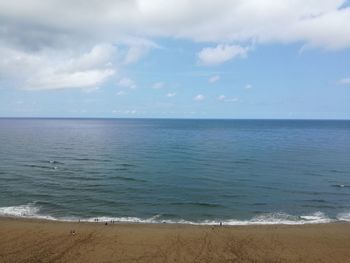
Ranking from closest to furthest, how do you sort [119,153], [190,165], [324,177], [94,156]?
1. [324,177]
2. [190,165]
3. [94,156]
4. [119,153]

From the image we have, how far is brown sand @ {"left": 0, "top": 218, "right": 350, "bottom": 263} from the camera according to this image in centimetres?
2295

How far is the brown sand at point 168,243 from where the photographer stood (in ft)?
75.3

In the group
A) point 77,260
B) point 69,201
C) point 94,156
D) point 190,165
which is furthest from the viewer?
point 94,156

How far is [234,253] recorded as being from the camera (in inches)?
938

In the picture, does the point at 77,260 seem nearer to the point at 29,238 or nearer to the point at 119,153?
the point at 29,238

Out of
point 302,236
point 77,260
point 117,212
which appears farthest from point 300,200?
point 77,260

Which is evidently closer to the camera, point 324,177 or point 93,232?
point 93,232

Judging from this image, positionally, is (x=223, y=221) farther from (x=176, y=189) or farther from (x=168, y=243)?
(x=176, y=189)

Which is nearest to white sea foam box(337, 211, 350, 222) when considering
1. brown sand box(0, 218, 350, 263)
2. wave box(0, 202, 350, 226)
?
wave box(0, 202, 350, 226)

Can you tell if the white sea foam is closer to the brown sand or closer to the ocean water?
the ocean water

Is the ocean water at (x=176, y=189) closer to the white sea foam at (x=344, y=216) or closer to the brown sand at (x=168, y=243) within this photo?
the white sea foam at (x=344, y=216)

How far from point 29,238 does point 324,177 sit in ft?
136

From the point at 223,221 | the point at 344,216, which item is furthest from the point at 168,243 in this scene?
the point at 344,216

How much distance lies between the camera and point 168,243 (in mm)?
25203
